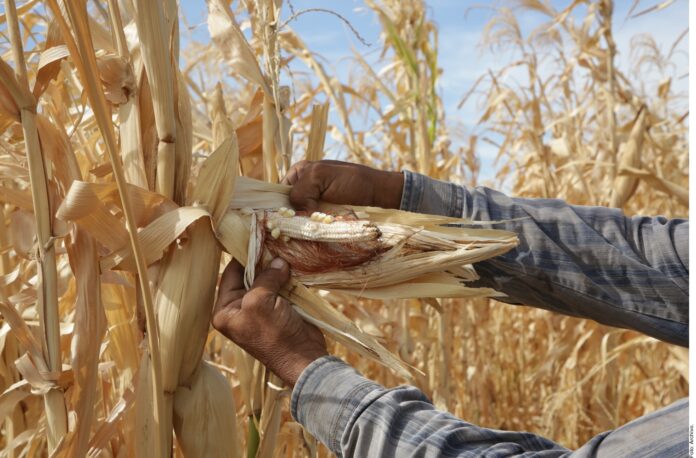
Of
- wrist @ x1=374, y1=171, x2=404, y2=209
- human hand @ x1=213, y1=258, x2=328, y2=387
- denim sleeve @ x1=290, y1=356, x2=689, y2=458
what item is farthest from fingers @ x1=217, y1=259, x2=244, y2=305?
wrist @ x1=374, y1=171, x2=404, y2=209

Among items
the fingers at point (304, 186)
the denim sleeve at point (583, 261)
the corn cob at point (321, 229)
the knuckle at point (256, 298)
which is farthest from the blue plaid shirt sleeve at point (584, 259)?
the knuckle at point (256, 298)

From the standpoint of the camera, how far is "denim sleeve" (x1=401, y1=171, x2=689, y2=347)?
131 cm

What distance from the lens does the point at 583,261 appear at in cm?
133

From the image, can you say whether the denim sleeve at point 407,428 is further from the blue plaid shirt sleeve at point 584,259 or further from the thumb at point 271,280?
the blue plaid shirt sleeve at point 584,259

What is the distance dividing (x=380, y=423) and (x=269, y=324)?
0.20 m

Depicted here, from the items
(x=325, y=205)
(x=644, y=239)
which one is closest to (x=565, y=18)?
(x=644, y=239)

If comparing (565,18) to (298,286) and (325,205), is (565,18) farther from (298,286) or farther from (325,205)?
(298,286)

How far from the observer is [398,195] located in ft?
4.30

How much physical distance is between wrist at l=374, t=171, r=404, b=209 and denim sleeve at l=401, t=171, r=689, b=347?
0.02 metres

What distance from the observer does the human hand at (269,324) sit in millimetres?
918

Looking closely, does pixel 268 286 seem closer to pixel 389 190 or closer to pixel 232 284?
pixel 232 284

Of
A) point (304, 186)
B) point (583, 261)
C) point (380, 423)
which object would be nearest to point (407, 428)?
point (380, 423)

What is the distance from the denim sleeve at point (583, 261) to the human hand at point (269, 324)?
0.42 m

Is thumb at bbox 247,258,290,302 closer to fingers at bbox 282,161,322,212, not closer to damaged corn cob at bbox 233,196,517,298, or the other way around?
damaged corn cob at bbox 233,196,517,298
